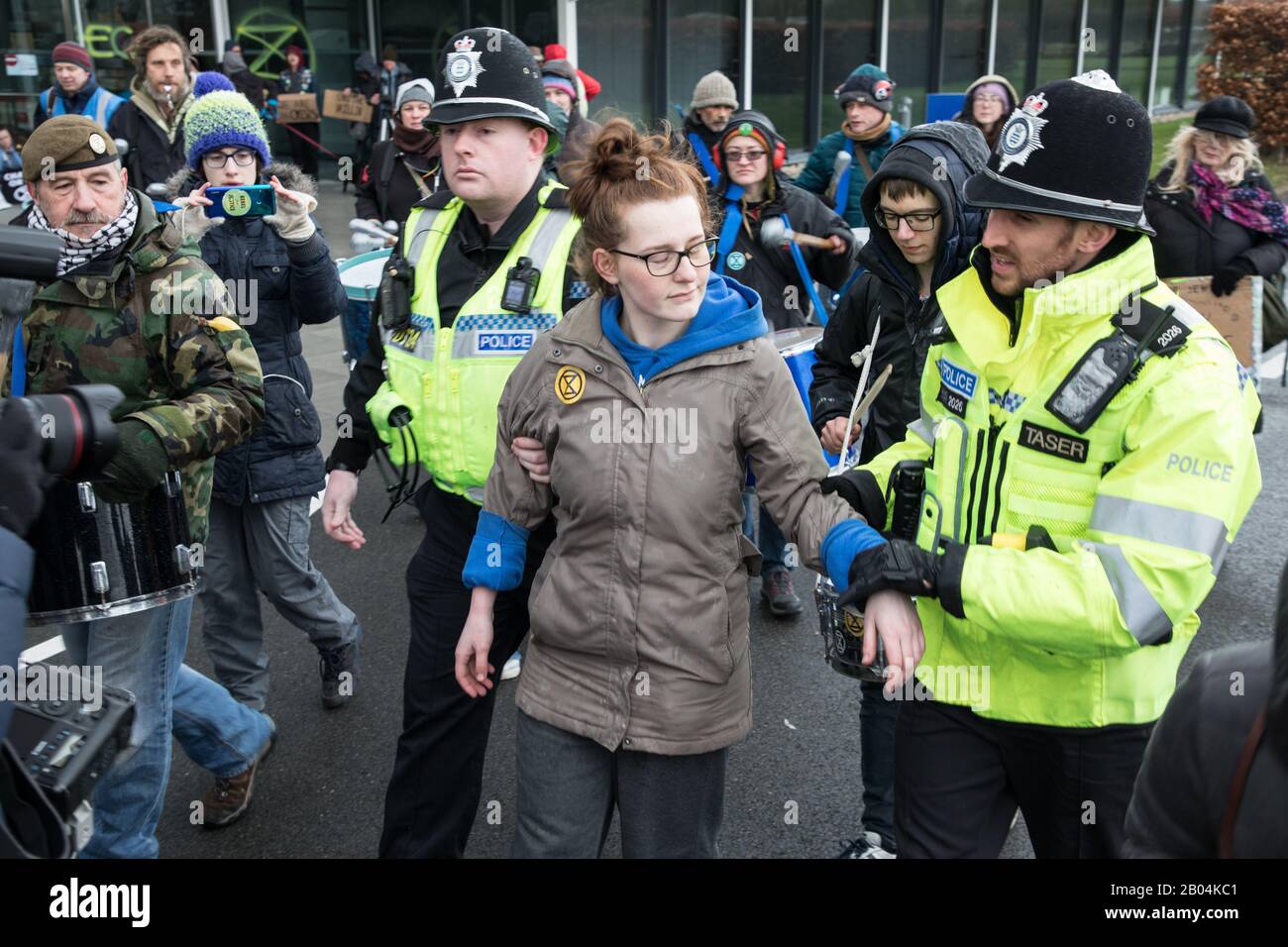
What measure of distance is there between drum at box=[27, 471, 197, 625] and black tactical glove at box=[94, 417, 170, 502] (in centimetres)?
10

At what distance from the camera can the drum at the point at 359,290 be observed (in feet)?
19.3

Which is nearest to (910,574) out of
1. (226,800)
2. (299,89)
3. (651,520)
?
(651,520)

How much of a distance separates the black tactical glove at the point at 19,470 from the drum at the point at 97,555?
1131 millimetres

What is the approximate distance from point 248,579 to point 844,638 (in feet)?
7.78

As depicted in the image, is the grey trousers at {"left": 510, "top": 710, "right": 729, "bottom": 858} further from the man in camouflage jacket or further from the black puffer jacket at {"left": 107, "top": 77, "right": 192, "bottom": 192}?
the black puffer jacket at {"left": 107, "top": 77, "right": 192, "bottom": 192}

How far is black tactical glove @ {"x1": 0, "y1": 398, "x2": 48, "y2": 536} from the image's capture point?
171 centimetres

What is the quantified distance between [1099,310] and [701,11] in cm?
1752

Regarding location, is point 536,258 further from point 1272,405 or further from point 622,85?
point 622,85

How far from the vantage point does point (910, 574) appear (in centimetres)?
217

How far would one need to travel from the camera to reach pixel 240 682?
4.20 m

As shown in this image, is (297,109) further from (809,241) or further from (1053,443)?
(1053,443)

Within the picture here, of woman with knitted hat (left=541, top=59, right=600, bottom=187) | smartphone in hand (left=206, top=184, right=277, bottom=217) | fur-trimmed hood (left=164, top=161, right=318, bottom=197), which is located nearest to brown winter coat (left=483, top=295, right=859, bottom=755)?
smartphone in hand (left=206, top=184, right=277, bottom=217)

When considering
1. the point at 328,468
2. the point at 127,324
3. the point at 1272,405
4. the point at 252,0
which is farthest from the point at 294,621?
the point at 252,0

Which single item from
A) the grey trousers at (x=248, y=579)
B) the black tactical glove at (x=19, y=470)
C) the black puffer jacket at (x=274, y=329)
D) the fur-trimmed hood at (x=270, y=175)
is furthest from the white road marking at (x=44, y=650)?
the black tactical glove at (x=19, y=470)
